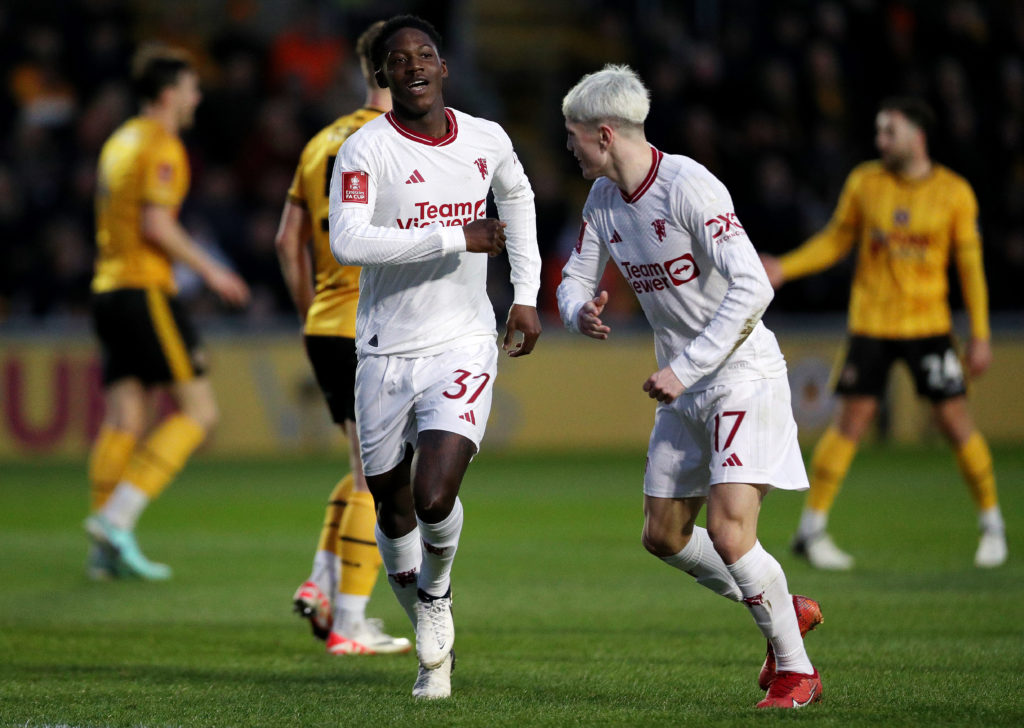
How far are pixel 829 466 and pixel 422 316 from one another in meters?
4.01

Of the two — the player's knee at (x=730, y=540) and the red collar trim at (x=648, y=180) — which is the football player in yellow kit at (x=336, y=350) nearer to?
the red collar trim at (x=648, y=180)

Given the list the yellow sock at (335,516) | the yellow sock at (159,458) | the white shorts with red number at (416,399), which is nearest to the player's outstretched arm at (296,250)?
the yellow sock at (335,516)

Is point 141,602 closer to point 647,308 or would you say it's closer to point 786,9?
point 647,308

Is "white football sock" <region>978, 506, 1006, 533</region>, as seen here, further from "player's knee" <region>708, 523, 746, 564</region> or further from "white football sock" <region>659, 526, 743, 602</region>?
"player's knee" <region>708, 523, 746, 564</region>

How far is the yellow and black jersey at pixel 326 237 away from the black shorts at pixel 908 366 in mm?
3507

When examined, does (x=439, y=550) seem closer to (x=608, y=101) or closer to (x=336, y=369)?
(x=336, y=369)

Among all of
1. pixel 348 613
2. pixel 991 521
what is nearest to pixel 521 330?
pixel 348 613

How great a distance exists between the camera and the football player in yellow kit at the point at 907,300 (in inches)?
331

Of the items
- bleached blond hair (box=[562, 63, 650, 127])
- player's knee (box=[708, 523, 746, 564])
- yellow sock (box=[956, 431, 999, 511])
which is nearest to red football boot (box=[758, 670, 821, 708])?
player's knee (box=[708, 523, 746, 564])

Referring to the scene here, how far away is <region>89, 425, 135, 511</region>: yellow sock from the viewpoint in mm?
8562

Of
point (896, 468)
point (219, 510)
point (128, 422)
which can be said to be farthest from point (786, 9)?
point (128, 422)

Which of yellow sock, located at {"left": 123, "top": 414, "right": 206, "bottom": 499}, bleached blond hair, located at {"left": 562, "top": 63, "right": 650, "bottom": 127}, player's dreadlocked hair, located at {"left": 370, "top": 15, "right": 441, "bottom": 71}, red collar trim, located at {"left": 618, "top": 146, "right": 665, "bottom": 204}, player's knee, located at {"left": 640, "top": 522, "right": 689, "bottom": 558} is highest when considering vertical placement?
player's dreadlocked hair, located at {"left": 370, "top": 15, "right": 441, "bottom": 71}

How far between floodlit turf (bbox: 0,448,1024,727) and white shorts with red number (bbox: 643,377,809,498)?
69cm

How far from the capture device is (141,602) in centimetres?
736
